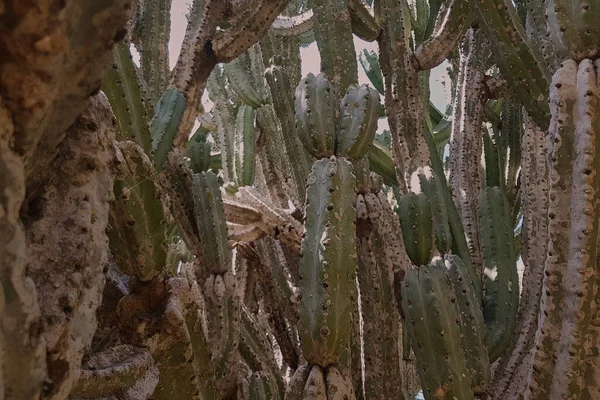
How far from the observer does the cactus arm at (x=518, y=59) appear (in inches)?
116

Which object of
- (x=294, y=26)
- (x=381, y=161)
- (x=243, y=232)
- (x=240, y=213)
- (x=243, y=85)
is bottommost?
(x=243, y=232)

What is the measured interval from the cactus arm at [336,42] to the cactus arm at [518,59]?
73 cm

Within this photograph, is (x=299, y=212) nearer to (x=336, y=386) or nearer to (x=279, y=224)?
(x=279, y=224)

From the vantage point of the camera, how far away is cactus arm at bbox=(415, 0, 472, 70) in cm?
384

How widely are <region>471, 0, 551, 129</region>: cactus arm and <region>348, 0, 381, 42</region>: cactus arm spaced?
3.16 feet

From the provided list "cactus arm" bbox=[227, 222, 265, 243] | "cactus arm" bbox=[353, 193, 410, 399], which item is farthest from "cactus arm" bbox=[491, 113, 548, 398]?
"cactus arm" bbox=[227, 222, 265, 243]

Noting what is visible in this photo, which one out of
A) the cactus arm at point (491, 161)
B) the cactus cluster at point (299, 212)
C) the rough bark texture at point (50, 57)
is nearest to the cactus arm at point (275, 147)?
the cactus cluster at point (299, 212)

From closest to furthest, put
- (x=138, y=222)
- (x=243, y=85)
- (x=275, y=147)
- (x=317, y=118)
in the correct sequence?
(x=138, y=222) < (x=317, y=118) < (x=275, y=147) < (x=243, y=85)

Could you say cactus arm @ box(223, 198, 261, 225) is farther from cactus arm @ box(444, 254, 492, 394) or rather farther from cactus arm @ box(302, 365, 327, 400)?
cactus arm @ box(302, 365, 327, 400)

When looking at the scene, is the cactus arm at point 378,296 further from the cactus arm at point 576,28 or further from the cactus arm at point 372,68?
the cactus arm at point 372,68

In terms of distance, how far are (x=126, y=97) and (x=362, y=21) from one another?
6.70ft

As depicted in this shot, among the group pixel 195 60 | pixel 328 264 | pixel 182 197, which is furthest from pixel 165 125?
pixel 328 264

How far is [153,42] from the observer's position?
4.12 meters

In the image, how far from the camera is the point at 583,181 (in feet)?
6.23
